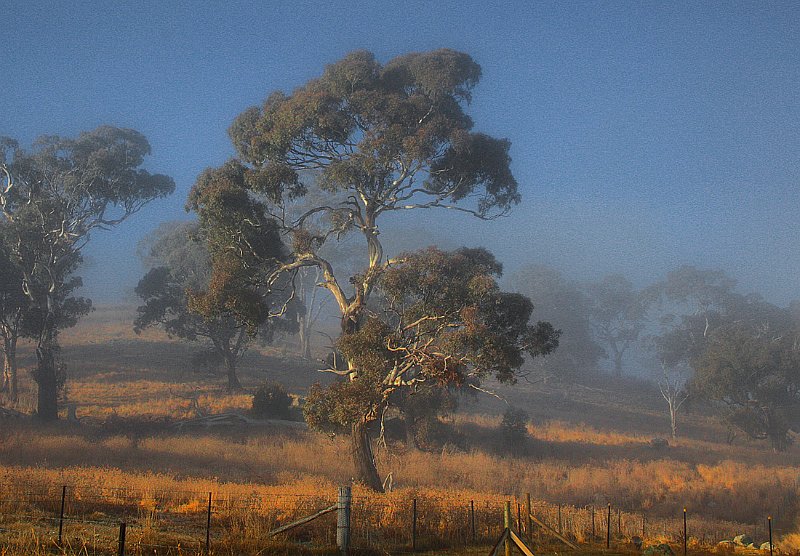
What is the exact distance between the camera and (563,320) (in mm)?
102500

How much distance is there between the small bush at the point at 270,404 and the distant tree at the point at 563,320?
41.0 metres

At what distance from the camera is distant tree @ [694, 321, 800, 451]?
171 ft

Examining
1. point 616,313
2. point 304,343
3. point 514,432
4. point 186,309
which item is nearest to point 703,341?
point 616,313

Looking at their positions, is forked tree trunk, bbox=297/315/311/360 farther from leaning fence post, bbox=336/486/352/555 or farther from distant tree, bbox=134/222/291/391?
leaning fence post, bbox=336/486/352/555

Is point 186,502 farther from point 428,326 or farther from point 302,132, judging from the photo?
point 302,132

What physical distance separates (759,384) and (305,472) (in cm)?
4274

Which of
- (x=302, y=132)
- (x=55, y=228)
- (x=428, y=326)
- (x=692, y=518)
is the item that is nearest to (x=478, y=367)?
(x=428, y=326)

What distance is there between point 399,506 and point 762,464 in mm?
34491

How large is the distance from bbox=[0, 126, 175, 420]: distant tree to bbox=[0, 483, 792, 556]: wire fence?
2401 centimetres

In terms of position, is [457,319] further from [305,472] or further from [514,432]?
[514,432]

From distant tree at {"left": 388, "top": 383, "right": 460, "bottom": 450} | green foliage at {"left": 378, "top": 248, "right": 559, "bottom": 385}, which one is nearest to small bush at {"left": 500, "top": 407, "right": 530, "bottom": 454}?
distant tree at {"left": 388, "top": 383, "right": 460, "bottom": 450}

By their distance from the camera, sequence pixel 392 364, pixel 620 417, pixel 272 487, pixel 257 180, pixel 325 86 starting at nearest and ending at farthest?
pixel 272 487 → pixel 392 364 → pixel 257 180 → pixel 325 86 → pixel 620 417

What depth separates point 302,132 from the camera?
2730 cm

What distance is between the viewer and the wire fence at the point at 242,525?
12.6 metres
